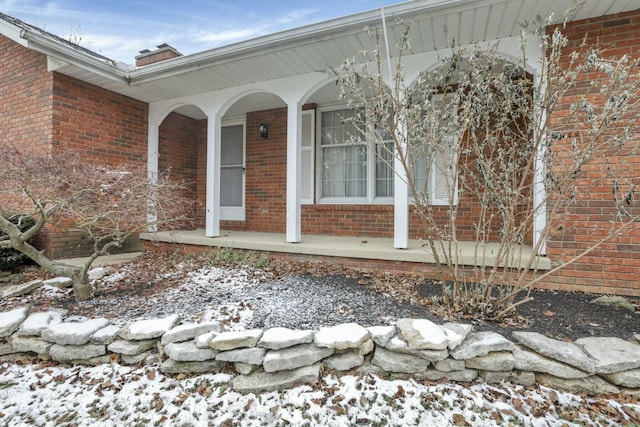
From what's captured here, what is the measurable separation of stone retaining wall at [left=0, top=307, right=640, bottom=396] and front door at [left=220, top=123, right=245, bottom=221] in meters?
4.76

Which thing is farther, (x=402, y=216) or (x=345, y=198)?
(x=345, y=198)

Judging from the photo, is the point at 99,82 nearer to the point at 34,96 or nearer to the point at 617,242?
the point at 34,96

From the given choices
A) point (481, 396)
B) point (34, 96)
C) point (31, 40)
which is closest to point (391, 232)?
point (481, 396)

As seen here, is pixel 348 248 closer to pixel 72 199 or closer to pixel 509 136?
pixel 509 136

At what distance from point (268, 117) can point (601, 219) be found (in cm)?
556

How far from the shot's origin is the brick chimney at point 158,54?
773 centimetres

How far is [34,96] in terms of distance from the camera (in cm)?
533

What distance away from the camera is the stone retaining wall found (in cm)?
202

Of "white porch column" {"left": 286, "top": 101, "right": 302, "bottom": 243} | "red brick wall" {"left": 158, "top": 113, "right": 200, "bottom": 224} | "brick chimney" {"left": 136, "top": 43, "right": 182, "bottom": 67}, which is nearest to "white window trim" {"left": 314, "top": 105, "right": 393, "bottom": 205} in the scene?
"white porch column" {"left": 286, "top": 101, "right": 302, "bottom": 243}

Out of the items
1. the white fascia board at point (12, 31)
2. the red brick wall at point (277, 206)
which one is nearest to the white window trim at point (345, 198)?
the red brick wall at point (277, 206)

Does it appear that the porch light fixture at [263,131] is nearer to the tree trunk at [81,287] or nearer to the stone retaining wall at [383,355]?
the tree trunk at [81,287]

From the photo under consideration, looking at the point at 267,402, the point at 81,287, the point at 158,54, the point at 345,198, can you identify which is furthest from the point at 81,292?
the point at 158,54

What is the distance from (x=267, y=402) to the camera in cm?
201

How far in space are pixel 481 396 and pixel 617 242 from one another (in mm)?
2672
